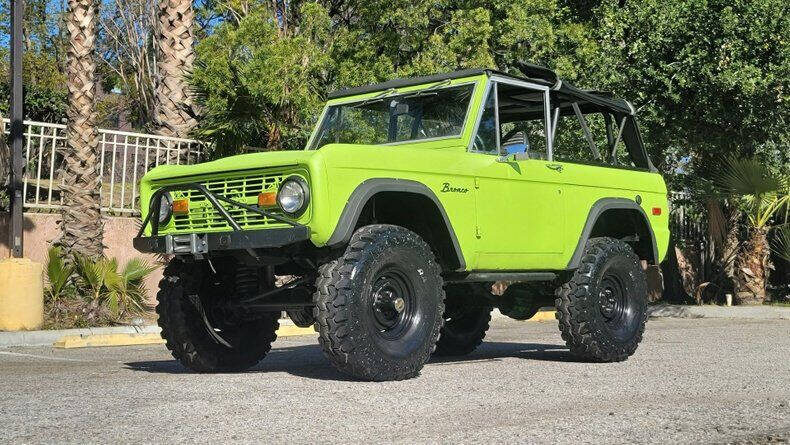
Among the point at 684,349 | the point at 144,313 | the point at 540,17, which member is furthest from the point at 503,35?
the point at 684,349

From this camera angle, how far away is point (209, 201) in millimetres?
7543

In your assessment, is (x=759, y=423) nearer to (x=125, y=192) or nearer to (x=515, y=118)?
(x=515, y=118)

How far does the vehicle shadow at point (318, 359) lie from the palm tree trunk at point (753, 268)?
973cm

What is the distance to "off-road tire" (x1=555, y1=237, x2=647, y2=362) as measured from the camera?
28.9 ft

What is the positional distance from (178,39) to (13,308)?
Result: 6.12 m

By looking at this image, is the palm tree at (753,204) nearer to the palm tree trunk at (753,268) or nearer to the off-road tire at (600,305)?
the palm tree trunk at (753,268)

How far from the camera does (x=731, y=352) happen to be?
405 inches

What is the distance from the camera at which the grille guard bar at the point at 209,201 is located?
707 centimetres

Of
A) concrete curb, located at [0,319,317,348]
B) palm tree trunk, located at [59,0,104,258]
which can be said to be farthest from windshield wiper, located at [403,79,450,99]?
palm tree trunk, located at [59,0,104,258]

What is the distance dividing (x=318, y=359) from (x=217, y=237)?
8.61 feet

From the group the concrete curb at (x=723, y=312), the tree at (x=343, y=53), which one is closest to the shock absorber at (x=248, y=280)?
the tree at (x=343, y=53)

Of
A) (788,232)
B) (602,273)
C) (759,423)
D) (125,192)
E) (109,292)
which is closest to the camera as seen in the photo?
(759,423)

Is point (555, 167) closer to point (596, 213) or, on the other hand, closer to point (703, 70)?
point (596, 213)

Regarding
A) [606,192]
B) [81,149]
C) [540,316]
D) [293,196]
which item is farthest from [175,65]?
[293,196]
